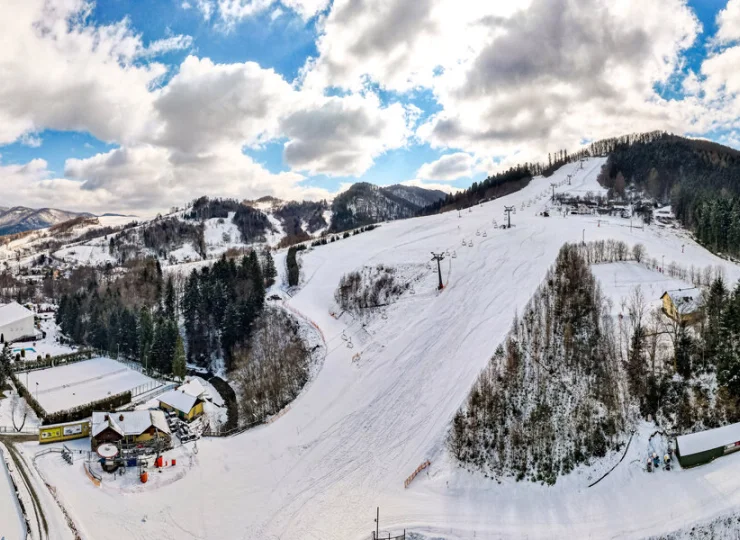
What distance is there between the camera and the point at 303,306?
6088cm

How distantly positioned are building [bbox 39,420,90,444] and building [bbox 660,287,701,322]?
159 ft

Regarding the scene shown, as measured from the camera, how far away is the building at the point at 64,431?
34188mm

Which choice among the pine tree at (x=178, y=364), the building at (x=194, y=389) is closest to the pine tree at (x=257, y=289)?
the pine tree at (x=178, y=364)

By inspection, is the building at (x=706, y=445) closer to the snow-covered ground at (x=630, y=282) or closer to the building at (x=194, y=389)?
the snow-covered ground at (x=630, y=282)

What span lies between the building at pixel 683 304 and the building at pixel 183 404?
43.4 metres

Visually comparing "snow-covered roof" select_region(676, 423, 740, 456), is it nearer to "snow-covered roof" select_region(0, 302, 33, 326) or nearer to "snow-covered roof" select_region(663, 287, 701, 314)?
"snow-covered roof" select_region(663, 287, 701, 314)

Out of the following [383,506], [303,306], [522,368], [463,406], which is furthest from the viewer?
[303,306]

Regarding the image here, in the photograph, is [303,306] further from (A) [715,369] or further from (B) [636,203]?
(B) [636,203]

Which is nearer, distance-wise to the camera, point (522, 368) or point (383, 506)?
point (383, 506)

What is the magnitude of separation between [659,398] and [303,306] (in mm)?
43610

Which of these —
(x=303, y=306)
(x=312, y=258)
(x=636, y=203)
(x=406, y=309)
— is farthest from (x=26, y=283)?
(x=636, y=203)

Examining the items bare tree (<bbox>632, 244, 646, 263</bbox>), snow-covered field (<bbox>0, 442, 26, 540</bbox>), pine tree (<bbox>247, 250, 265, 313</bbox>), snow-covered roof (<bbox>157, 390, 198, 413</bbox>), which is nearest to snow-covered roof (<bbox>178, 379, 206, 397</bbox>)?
snow-covered roof (<bbox>157, 390, 198, 413</bbox>)

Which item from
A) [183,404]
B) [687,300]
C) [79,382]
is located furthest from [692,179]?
[79,382]

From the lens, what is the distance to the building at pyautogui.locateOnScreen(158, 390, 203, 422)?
137 ft
